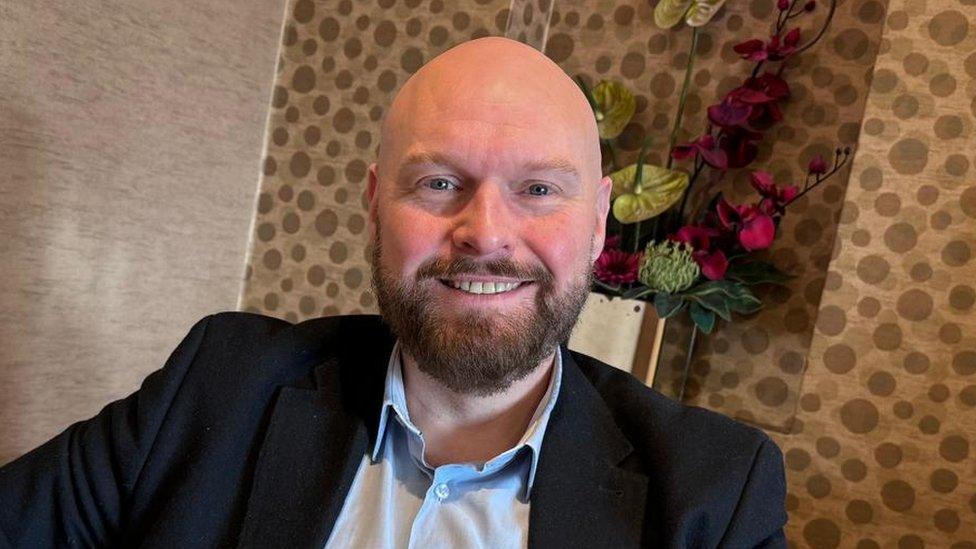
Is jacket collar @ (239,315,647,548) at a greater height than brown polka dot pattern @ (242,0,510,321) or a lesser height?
lesser

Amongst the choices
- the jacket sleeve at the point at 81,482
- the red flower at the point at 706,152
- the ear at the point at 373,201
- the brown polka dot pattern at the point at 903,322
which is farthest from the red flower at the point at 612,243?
the jacket sleeve at the point at 81,482

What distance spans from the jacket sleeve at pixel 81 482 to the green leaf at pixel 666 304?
934 millimetres

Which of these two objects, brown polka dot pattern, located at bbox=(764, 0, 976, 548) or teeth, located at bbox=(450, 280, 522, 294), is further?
brown polka dot pattern, located at bbox=(764, 0, 976, 548)

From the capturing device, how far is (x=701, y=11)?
1700 millimetres

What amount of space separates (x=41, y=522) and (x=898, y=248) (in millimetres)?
1527

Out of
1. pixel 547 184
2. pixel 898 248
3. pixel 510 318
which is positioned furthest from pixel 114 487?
pixel 898 248

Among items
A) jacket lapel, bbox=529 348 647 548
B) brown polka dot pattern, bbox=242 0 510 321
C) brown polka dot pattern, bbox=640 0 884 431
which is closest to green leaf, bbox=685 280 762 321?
brown polka dot pattern, bbox=640 0 884 431

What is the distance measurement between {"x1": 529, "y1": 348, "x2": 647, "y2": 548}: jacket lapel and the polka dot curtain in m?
0.73

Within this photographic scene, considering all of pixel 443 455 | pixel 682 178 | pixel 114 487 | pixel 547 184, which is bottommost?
pixel 114 487

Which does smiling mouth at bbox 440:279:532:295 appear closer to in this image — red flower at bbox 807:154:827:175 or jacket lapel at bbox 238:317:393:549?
jacket lapel at bbox 238:317:393:549

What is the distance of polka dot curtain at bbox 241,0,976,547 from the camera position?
1.46 meters

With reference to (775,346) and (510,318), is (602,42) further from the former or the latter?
(510,318)

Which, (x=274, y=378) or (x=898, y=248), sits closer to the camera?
(x=274, y=378)

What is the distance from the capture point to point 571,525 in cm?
Answer: 93
